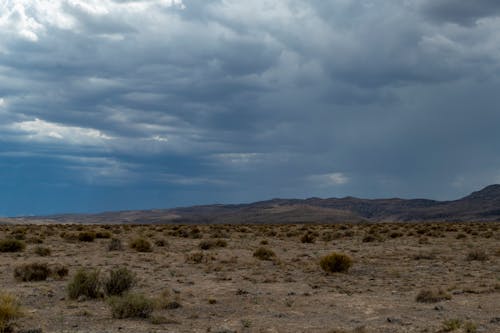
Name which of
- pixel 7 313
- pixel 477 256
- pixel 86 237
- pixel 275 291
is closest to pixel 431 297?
pixel 275 291

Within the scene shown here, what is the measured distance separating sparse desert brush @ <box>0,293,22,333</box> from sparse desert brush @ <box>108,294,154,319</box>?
2448 millimetres

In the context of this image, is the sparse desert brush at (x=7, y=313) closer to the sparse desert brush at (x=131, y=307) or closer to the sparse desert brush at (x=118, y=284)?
the sparse desert brush at (x=131, y=307)

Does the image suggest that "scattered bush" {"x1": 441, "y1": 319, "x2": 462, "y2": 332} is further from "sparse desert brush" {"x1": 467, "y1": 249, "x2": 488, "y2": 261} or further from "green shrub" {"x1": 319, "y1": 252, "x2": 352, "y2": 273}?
"sparse desert brush" {"x1": 467, "y1": 249, "x2": 488, "y2": 261}

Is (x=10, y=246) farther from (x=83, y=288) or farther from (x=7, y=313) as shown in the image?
(x=7, y=313)

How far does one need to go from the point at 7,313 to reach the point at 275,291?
9.80 metres

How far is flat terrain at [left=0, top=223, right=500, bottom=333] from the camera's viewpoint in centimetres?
1449

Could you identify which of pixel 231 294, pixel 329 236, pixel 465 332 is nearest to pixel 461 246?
pixel 329 236

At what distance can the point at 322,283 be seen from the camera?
22.4 metres

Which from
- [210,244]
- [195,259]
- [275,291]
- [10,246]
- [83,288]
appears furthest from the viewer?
[210,244]

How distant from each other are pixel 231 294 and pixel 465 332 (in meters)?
8.90

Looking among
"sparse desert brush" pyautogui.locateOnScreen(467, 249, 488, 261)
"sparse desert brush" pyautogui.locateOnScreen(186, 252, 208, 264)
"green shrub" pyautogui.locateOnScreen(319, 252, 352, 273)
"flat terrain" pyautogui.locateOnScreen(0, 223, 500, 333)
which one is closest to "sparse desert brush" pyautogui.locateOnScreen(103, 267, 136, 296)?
"flat terrain" pyautogui.locateOnScreen(0, 223, 500, 333)

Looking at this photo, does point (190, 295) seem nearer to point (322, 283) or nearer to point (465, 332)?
point (322, 283)

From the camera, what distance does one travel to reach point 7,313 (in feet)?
44.1

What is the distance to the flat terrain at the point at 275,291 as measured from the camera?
571 inches
